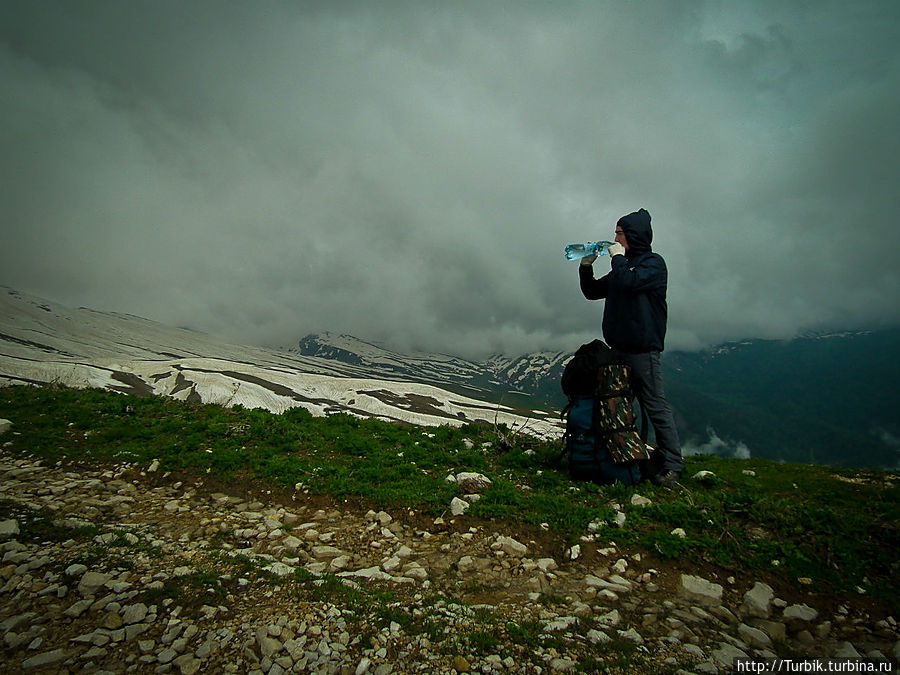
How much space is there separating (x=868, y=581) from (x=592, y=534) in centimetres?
289

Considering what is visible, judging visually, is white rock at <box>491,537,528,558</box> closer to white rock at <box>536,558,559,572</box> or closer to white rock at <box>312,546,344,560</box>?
white rock at <box>536,558,559,572</box>

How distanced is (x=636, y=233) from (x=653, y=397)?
325 cm

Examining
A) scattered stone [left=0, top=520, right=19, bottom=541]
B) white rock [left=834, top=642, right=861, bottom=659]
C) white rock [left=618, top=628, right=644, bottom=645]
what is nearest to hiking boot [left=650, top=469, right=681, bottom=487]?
white rock [left=834, top=642, right=861, bottom=659]

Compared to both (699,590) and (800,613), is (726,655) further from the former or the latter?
(800,613)

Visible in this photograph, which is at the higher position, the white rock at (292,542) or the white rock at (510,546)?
the white rock at (510,546)

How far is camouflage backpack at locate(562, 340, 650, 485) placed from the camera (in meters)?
6.86

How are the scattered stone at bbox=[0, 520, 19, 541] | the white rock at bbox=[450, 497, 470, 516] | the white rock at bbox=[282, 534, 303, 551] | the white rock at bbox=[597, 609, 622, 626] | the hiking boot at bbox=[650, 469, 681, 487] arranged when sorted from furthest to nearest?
the hiking boot at bbox=[650, 469, 681, 487] < the white rock at bbox=[450, 497, 470, 516] < the white rock at bbox=[282, 534, 303, 551] < the scattered stone at bbox=[0, 520, 19, 541] < the white rock at bbox=[597, 609, 622, 626]

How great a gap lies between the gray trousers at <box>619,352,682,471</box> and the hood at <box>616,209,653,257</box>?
6.94 ft

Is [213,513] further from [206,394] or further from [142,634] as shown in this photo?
[206,394]

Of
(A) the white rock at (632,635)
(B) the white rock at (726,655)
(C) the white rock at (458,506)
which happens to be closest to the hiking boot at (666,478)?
(C) the white rock at (458,506)

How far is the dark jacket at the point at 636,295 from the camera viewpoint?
7242mm

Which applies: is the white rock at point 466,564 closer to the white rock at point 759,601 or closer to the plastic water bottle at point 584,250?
the white rock at point 759,601

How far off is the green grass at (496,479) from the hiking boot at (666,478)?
0.86 feet

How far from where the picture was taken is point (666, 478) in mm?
6891
